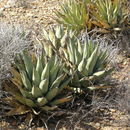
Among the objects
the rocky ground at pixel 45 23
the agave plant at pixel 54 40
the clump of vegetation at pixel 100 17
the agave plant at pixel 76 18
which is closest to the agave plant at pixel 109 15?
the clump of vegetation at pixel 100 17

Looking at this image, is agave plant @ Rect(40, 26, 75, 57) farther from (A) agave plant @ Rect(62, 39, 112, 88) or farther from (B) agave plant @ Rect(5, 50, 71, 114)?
(B) agave plant @ Rect(5, 50, 71, 114)

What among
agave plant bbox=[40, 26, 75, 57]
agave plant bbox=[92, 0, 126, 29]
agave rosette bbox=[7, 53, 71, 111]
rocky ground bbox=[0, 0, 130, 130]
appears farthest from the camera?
agave plant bbox=[92, 0, 126, 29]

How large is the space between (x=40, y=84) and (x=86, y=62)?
2.30 feet

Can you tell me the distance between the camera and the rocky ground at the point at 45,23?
11.3 ft

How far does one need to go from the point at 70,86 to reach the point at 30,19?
2.44m

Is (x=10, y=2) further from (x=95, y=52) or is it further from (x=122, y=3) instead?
(x=95, y=52)

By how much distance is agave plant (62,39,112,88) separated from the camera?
3.70 m

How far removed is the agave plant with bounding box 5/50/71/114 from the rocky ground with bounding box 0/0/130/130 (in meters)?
0.29

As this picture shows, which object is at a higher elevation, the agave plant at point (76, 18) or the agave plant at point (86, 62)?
the agave plant at point (76, 18)

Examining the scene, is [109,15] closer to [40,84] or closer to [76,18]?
[76,18]

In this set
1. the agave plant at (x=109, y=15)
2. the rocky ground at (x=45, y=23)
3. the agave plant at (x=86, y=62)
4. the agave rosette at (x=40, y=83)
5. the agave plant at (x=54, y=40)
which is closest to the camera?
the agave rosette at (x=40, y=83)

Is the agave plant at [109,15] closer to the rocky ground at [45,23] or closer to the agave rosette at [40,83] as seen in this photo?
the rocky ground at [45,23]

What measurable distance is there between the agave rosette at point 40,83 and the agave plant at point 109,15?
5.80ft

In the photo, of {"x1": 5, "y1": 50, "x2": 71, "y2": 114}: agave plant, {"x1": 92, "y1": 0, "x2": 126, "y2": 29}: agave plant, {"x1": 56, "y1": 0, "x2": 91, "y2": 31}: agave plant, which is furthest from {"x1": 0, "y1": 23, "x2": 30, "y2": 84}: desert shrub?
{"x1": 92, "y1": 0, "x2": 126, "y2": 29}: agave plant
